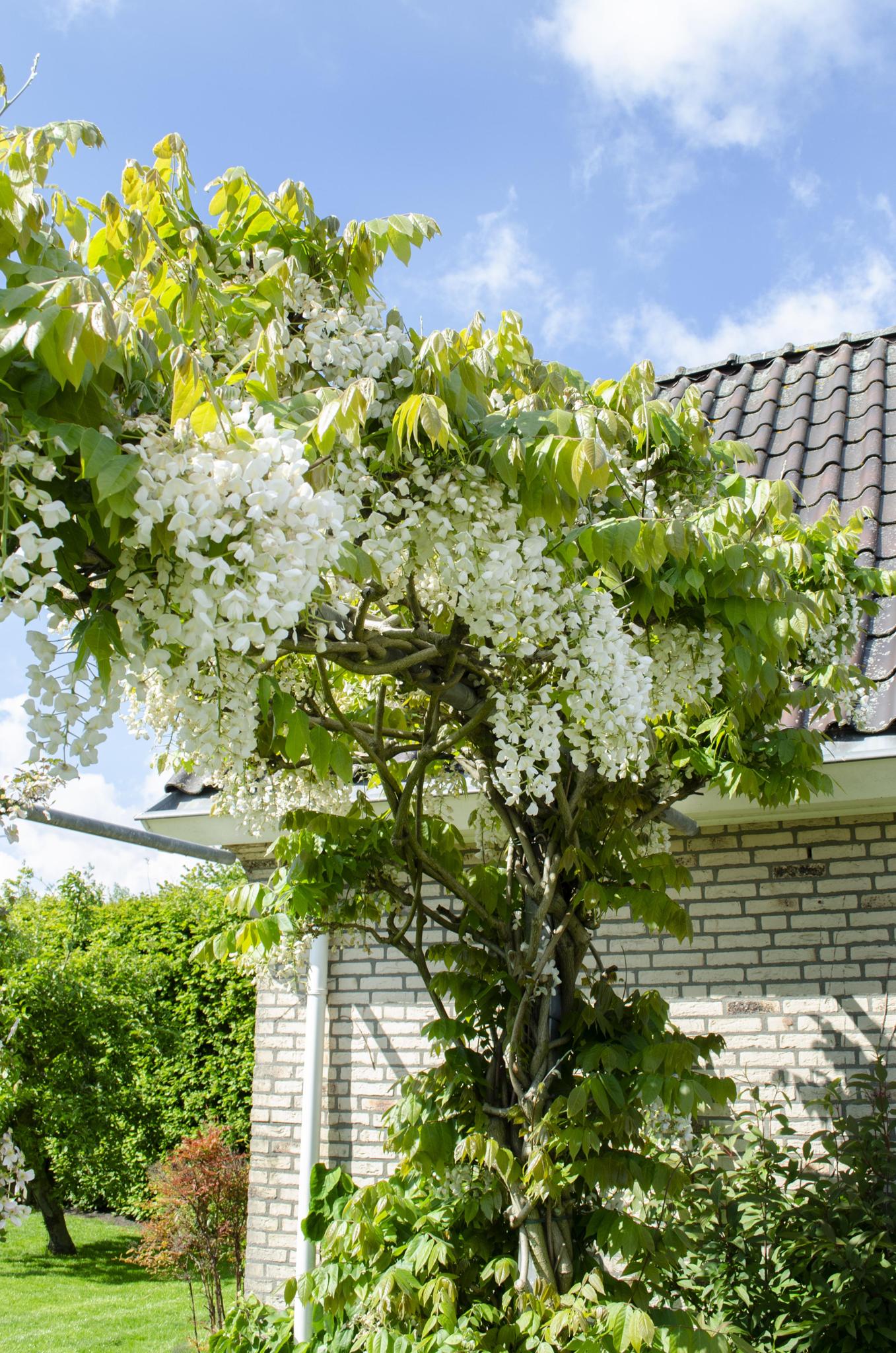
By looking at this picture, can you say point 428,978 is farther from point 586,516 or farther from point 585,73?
point 585,73

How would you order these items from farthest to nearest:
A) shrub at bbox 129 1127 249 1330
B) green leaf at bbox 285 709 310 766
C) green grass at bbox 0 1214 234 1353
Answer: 1. green grass at bbox 0 1214 234 1353
2. shrub at bbox 129 1127 249 1330
3. green leaf at bbox 285 709 310 766

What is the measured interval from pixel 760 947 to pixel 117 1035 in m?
6.42

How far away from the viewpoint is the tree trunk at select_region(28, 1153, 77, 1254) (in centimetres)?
936

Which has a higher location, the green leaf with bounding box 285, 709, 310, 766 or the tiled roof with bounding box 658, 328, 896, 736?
the tiled roof with bounding box 658, 328, 896, 736

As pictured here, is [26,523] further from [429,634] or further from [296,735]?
[429,634]

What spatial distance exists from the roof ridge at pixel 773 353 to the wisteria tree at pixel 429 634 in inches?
146

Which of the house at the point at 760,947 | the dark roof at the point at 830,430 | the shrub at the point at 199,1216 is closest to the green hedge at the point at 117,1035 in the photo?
the shrub at the point at 199,1216

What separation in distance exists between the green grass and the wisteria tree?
367 centimetres

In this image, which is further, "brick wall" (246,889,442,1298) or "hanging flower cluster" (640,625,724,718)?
"brick wall" (246,889,442,1298)

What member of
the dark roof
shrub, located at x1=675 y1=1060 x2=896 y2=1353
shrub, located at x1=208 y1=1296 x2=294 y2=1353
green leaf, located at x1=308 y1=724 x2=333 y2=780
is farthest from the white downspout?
green leaf, located at x1=308 y1=724 x2=333 y2=780

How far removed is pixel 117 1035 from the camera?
9109mm

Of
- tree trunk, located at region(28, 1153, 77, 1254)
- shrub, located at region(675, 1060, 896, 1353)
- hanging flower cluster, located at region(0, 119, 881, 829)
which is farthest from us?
A: tree trunk, located at region(28, 1153, 77, 1254)

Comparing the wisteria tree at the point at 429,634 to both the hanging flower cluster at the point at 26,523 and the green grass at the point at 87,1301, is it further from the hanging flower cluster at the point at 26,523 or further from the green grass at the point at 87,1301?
the green grass at the point at 87,1301

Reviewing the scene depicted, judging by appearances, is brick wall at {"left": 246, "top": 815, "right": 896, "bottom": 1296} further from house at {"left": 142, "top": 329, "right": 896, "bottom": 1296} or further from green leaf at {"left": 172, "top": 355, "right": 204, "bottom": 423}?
green leaf at {"left": 172, "top": 355, "right": 204, "bottom": 423}
